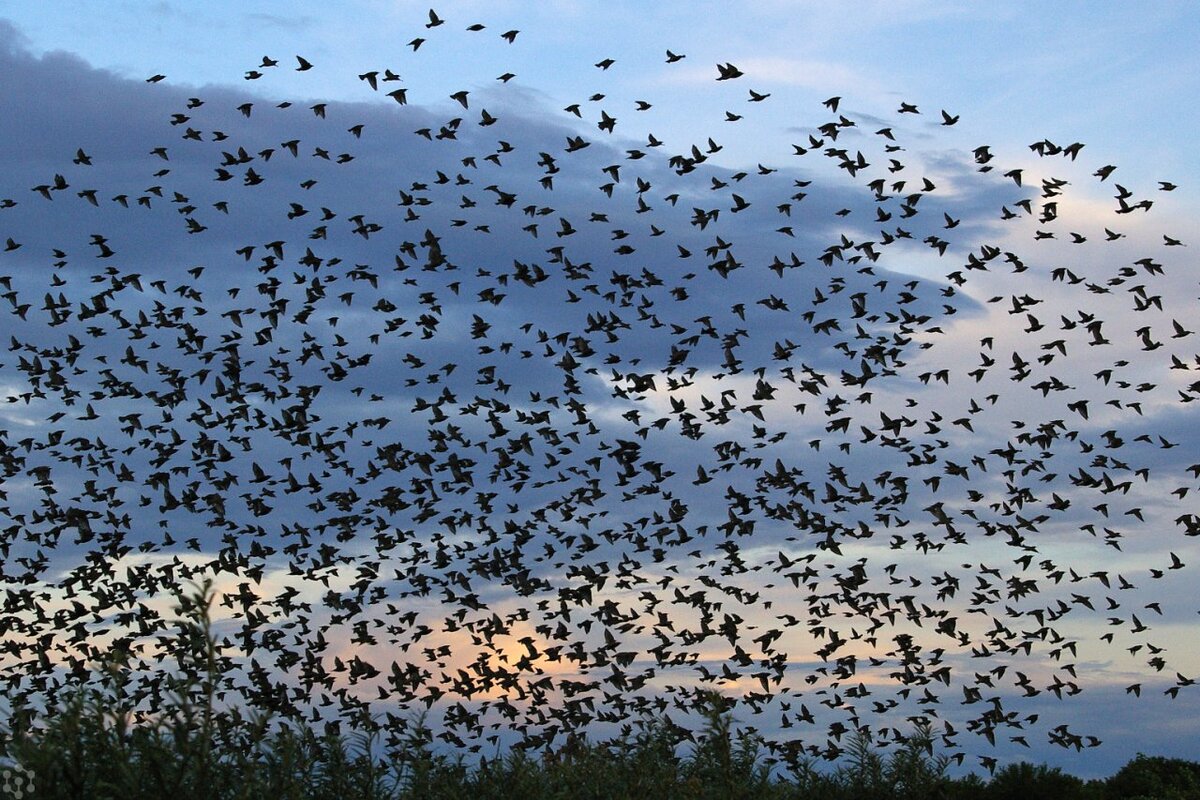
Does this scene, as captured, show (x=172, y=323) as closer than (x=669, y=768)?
No

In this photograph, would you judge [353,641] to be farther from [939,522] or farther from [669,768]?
[669,768]

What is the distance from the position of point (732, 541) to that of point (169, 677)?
35.2 meters

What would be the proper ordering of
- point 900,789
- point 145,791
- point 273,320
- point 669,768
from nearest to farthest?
point 145,791, point 669,768, point 900,789, point 273,320

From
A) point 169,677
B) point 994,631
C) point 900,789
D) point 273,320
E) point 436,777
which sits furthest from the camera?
point 273,320

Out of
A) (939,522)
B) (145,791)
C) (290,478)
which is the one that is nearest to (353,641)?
(290,478)

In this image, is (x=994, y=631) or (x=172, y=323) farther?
(x=172, y=323)

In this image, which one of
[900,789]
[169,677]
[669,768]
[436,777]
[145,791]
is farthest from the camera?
[900,789]

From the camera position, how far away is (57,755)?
317 inches

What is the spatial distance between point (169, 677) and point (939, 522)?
116 feet

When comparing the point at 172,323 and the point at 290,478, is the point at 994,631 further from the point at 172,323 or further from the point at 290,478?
the point at 172,323

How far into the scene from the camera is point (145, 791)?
8938mm

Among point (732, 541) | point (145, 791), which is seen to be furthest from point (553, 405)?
point (145, 791)

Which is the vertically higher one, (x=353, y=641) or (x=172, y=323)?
(x=172, y=323)

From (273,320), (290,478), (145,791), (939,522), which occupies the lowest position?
(145,791)
